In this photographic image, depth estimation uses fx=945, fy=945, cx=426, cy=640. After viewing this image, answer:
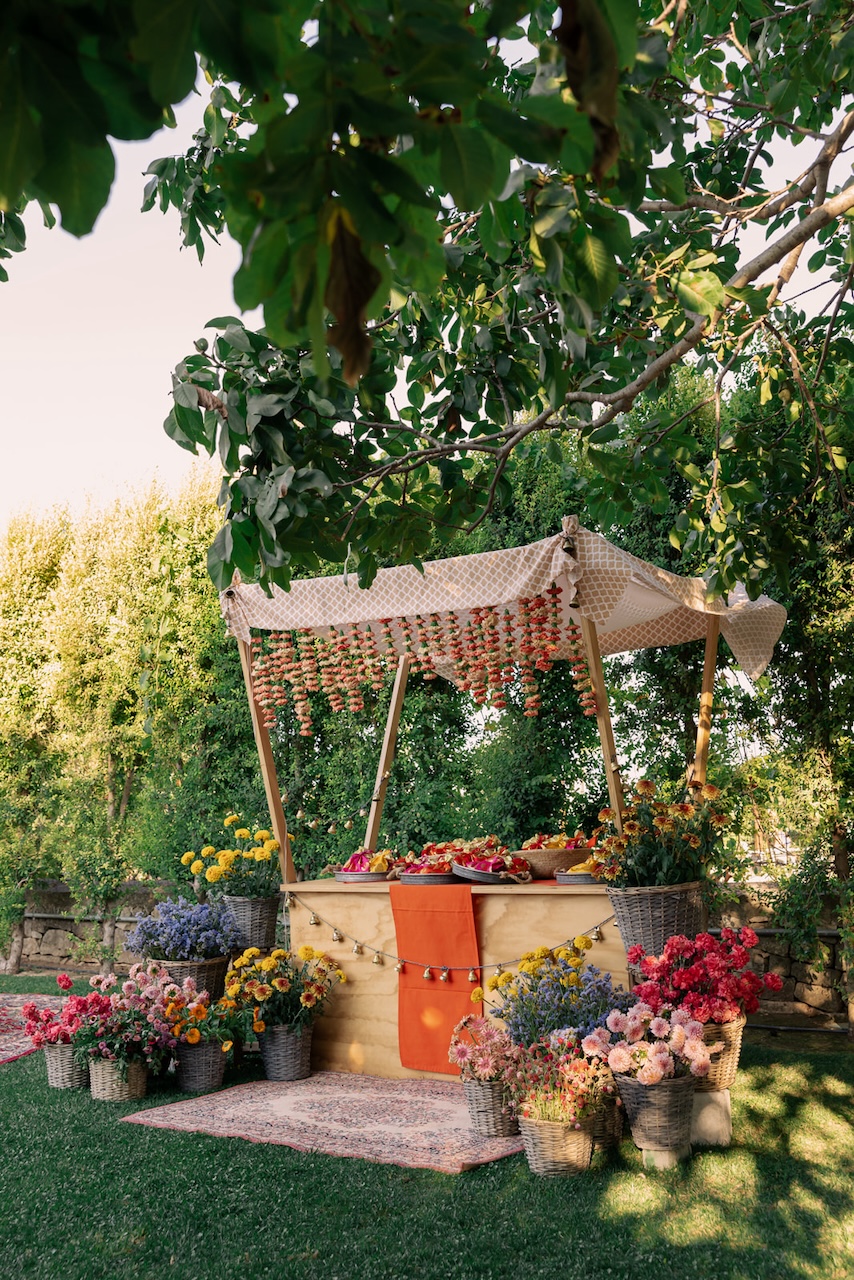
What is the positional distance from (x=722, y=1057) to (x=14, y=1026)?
16.2 feet

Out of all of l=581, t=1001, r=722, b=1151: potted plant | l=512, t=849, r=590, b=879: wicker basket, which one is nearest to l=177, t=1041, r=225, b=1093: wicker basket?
l=512, t=849, r=590, b=879: wicker basket

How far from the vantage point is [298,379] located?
8.18ft

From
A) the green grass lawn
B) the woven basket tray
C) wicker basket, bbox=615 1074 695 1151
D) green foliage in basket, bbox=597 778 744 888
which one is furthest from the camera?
the woven basket tray

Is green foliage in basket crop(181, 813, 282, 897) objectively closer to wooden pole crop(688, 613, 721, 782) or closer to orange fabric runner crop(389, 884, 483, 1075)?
orange fabric runner crop(389, 884, 483, 1075)

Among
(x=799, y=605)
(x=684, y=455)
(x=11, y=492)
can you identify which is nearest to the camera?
(x=684, y=455)

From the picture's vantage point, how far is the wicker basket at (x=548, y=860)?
4738mm

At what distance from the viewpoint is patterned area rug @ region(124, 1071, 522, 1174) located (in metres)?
3.48

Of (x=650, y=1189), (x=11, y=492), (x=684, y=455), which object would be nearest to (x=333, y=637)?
(x=684, y=455)

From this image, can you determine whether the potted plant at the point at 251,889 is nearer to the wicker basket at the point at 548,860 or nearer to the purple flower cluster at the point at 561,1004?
the wicker basket at the point at 548,860

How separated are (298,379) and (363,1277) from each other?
2386mm

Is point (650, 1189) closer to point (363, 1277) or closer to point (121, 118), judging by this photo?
point (363, 1277)

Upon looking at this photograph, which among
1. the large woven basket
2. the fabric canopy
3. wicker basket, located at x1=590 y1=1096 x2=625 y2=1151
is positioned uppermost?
the fabric canopy

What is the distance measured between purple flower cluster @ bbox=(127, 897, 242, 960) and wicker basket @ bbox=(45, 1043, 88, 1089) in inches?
23.8

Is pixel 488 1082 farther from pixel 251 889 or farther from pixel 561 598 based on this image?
pixel 561 598
